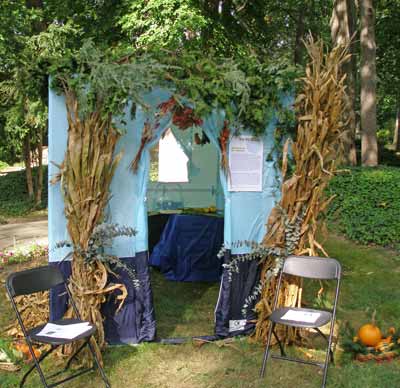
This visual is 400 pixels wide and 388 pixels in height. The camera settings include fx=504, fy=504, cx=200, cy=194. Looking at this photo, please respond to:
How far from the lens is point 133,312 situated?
4539 mm

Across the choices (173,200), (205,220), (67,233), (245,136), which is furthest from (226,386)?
(173,200)

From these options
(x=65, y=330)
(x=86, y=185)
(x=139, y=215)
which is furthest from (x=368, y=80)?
(x=65, y=330)

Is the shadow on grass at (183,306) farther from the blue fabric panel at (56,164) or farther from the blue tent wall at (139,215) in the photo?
the blue fabric panel at (56,164)

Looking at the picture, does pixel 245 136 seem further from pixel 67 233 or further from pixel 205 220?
pixel 205 220

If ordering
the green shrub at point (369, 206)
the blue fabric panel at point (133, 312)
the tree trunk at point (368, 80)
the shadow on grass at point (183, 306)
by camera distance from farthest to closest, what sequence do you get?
the tree trunk at point (368, 80), the green shrub at point (369, 206), the shadow on grass at point (183, 306), the blue fabric panel at point (133, 312)

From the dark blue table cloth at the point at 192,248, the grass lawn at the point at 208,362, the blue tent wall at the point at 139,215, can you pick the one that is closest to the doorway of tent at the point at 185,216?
the dark blue table cloth at the point at 192,248

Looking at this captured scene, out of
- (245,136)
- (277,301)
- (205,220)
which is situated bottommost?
(277,301)

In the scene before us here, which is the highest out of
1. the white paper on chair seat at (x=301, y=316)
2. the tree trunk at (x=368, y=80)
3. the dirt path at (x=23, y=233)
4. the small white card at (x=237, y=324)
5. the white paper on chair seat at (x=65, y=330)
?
the tree trunk at (x=368, y=80)

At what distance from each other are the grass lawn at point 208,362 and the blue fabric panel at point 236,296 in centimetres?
18

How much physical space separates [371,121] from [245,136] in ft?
23.0

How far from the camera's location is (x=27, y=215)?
41.3ft

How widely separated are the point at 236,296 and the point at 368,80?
294 inches

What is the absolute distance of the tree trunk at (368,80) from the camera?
10508 millimetres

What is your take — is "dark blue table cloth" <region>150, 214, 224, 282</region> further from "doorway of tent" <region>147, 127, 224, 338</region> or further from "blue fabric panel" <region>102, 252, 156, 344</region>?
"blue fabric panel" <region>102, 252, 156, 344</region>
